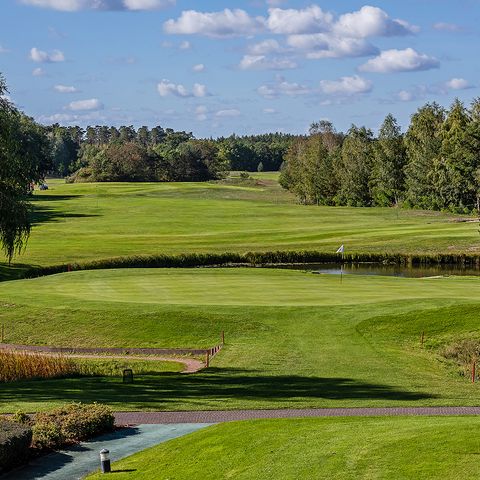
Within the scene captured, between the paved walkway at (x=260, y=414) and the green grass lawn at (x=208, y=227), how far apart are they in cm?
4558

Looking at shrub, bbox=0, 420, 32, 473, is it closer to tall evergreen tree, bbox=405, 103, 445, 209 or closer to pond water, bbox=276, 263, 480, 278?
pond water, bbox=276, 263, 480, 278

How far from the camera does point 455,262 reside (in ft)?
277

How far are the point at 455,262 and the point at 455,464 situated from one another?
70229mm

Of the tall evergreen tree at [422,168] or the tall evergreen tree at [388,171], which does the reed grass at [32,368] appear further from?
the tall evergreen tree at [388,171]

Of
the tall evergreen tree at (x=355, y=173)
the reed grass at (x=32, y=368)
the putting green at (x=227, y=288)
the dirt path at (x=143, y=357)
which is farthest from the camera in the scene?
the tall evergreen tree at (x=355, y=173)

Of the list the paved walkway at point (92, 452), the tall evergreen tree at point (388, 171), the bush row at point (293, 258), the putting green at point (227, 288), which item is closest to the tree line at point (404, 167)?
the tall evergreen tree at point (388, 171)

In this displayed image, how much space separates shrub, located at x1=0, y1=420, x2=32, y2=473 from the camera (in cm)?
2069

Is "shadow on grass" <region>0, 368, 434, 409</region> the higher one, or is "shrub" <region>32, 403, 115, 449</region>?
"shrub" <region>32, 403, 115, 449</region>

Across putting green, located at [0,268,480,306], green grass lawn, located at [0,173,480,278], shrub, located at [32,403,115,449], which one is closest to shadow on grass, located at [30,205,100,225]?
green grass lawn, located at [0,173,480,278]

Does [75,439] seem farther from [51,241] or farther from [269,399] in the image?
[51,241]

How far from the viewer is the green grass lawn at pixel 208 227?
8850 centimetres

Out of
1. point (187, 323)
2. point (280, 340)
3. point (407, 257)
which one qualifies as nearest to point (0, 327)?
point (187, 323)

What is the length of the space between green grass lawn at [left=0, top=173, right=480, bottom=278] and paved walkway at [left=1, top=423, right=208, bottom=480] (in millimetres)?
47261

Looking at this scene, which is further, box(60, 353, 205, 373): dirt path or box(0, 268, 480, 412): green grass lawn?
box(60, 353, 205, 373): dirt path
